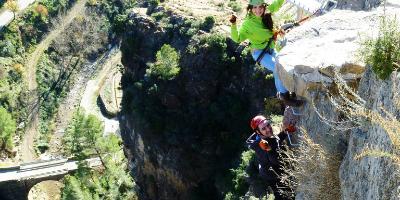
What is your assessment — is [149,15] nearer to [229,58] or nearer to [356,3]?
[229,58]

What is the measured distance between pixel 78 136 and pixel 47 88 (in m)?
17.9

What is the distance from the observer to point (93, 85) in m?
63.0

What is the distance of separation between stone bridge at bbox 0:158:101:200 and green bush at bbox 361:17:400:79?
4193cm

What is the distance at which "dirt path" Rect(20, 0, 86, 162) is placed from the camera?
54.7 m

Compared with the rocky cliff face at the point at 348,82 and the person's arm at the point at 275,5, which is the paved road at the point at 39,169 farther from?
the rocky cliff face at the point at 348,82

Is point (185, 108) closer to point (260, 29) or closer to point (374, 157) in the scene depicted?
point (260, 29)

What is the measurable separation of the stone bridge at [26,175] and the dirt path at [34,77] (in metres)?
4.43

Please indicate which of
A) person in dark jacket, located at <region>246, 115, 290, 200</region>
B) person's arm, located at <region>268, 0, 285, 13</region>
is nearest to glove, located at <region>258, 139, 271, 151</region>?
person in dark jacket, located at <region>246, 115, 290, 200</region>

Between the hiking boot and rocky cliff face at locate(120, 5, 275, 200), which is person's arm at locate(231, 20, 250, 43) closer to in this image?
the hiking boot

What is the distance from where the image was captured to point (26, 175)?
157 ft

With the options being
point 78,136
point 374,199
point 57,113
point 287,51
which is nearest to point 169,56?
point 78,136

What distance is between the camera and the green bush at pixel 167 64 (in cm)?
3212

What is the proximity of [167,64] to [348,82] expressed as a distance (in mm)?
22795

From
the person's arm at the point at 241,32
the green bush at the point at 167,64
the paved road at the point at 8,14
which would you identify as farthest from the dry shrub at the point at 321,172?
the paved road at the point at 8,14
